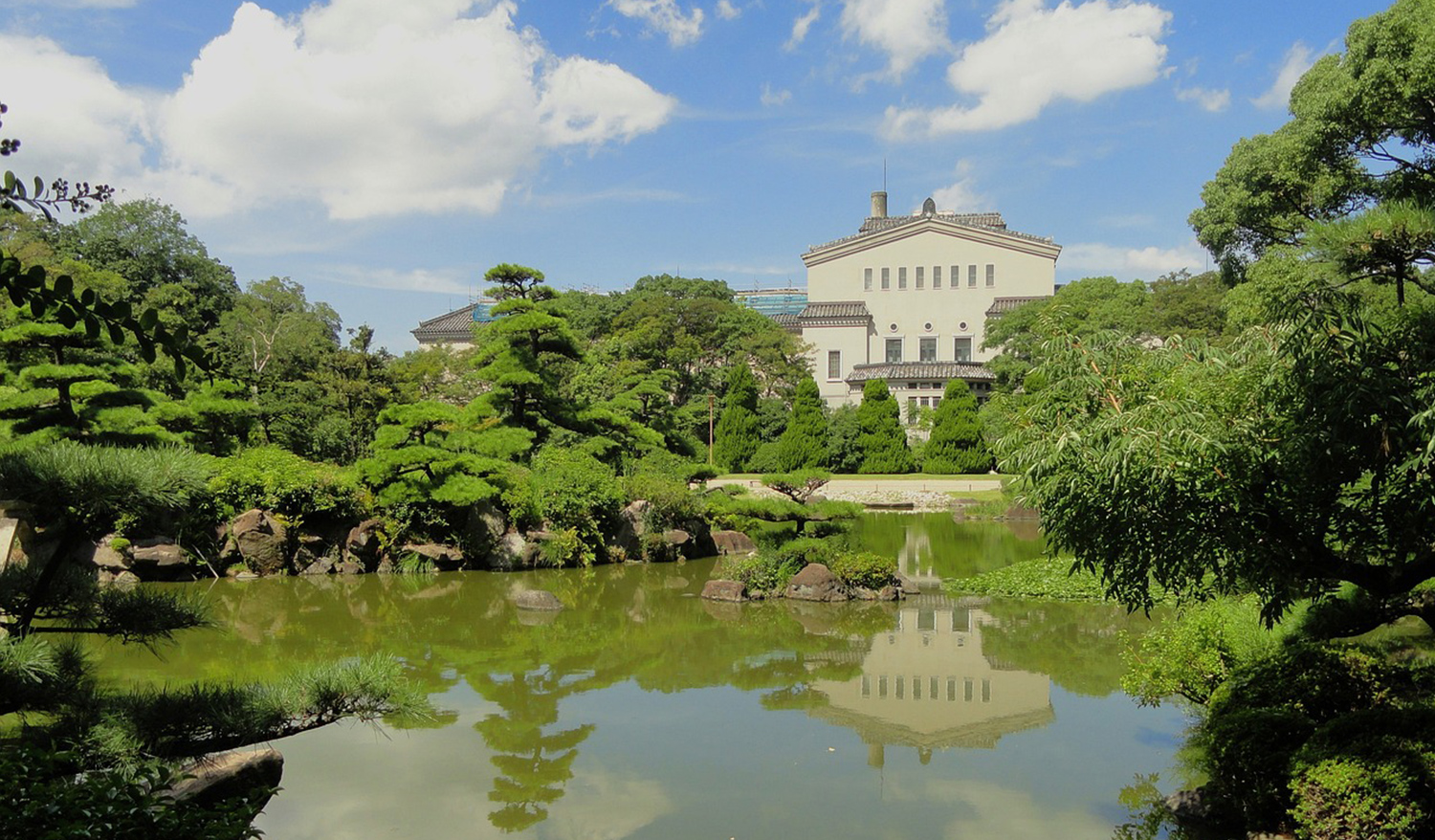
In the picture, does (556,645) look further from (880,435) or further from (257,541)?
(880,435)

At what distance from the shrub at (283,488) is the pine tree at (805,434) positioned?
49.3 feet

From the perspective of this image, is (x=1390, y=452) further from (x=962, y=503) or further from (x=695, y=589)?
(x=962, y=503)

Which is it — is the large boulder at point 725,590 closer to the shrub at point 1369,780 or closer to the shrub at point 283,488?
the shrub at point 283,488

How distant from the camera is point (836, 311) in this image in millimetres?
36500

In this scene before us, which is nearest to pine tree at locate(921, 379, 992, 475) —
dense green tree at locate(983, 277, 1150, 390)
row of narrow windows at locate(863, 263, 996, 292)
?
dense green tree at locate(983, 277, 1150, 390)

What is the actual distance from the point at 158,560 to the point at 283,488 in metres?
1.63

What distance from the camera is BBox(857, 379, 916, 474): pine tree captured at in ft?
93.1

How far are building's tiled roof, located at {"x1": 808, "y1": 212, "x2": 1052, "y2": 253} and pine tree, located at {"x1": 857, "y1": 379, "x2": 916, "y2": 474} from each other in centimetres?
968

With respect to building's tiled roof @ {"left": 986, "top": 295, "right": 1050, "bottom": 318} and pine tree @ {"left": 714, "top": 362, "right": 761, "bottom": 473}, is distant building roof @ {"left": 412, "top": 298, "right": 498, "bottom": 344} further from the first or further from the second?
building's tiled roof @ {"left": 986, "top": 295, "right": 1050, "bottom": 318}

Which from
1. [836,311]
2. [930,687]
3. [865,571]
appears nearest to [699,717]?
[930,687]

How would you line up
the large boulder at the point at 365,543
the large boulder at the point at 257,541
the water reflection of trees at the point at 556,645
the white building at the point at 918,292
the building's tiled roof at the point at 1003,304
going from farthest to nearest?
1. the white building at the point at 918,292
2. the building's tiled roof at the point at 1003,304
3. the large boulder at the point at 365,543
4. the large boulder at the point at 257,541
5. the water reflection of trees at the point at 556,645

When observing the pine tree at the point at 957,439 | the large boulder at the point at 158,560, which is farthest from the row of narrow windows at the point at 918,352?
the large boulder at the point at 158,560

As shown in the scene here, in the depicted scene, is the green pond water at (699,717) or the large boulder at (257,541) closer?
the green pond water at (699,717)

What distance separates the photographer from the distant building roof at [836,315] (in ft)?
119
